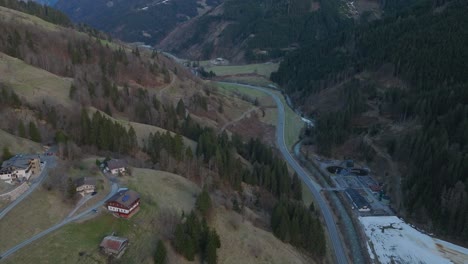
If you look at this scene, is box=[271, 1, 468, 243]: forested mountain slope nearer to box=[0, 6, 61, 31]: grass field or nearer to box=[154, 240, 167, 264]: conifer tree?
box=[154, 240, 167, 264]: conifer tree

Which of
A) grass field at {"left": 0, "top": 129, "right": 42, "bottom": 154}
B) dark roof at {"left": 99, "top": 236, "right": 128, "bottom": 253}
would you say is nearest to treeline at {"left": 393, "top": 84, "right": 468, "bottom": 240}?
dark roof at {"left": 99, "top": 236, "right": 128, "bottom": 253}

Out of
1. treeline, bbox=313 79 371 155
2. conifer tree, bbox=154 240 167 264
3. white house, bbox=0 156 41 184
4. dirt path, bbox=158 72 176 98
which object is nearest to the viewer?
conifer tree, bbox=154 240 167 264

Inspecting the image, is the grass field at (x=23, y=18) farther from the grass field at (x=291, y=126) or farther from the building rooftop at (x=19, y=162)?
the grass field at (x=291, y=126)

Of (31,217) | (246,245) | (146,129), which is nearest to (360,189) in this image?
(246,245)

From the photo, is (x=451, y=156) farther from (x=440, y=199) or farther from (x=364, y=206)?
(x=364, y=206)

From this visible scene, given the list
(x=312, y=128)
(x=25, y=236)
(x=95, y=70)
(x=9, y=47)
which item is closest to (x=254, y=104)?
(x=312, y=128)

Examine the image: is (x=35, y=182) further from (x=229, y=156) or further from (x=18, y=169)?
(x=229, y=156)
